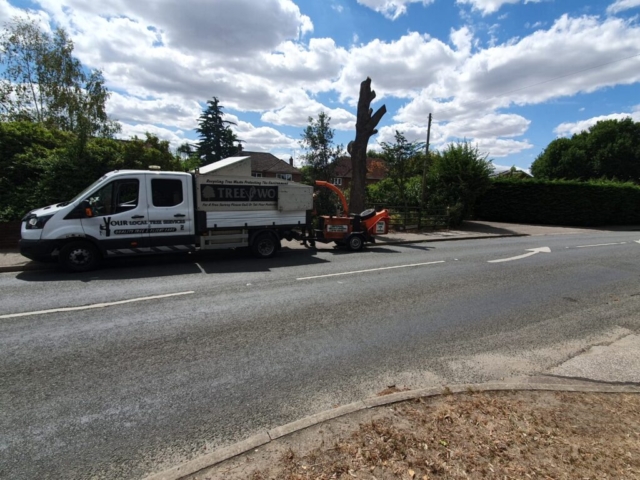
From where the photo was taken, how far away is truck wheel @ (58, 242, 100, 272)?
25.1 ft

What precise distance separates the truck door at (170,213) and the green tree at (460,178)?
15.8 meters

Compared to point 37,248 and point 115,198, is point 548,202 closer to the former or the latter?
point 115,198

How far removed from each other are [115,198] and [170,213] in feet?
4.12

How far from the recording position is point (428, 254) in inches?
454

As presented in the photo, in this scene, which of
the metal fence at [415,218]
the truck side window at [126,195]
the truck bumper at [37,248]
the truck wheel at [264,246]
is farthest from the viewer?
the metal fence at [415,218]

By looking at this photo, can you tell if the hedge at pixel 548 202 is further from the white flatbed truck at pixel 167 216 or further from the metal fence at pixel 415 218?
the white flatbed truck at pixel 167 216

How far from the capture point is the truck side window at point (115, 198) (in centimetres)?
802

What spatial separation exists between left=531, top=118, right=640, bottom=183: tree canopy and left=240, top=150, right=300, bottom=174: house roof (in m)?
37.3

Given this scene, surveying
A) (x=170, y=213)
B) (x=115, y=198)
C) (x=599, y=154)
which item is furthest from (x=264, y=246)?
(x=599, y=154)

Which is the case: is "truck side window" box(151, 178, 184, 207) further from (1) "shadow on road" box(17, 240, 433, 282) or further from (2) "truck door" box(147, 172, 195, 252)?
(1) "shadow on road" box(17, 240, 433, 282)

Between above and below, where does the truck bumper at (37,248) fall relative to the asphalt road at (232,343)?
above

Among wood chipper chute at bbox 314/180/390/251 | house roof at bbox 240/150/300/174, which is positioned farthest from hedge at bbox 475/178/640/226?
house roof at bbox 240/150/300/174

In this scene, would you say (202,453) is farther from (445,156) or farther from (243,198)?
(445,156)

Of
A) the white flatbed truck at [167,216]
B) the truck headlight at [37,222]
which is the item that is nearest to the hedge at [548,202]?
the white flatbed truck at [167,216]
